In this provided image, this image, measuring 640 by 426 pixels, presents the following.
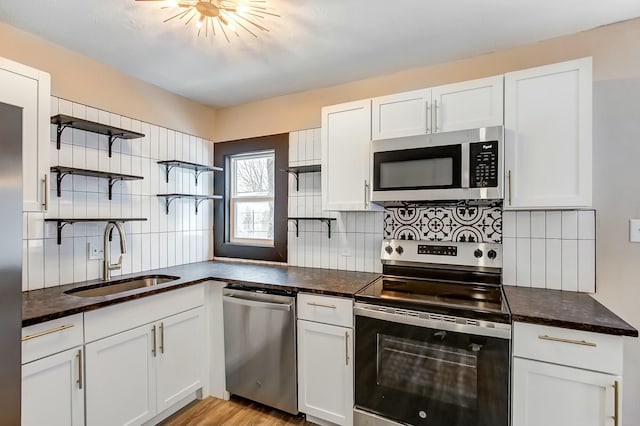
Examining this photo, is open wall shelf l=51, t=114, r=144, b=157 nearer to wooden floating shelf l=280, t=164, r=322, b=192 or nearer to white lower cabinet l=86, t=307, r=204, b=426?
wooden floating shelf l=280, t=164, r=322, b=192

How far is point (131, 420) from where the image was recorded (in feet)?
5.93

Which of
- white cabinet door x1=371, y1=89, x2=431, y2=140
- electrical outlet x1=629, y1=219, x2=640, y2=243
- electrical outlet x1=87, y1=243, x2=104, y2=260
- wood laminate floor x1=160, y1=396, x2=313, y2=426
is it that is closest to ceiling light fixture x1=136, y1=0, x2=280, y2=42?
white cabinet door x1=371, y1=89, x2=431, y2=140

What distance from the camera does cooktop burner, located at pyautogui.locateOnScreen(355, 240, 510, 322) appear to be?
1.60 metres

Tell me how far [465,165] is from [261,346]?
168 centimetres

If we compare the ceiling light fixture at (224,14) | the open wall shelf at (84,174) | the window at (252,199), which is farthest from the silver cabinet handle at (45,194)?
the window at (252,199)

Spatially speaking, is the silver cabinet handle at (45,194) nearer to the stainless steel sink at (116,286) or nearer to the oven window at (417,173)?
the stainless steel sink at (116,286)

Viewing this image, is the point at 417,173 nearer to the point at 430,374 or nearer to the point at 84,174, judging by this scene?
the point at 430,374

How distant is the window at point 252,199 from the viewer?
283 centimetres

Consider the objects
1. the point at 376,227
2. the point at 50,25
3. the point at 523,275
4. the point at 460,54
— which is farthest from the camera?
the point at 376,227

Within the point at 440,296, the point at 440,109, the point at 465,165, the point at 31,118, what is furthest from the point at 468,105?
the point at 31,118

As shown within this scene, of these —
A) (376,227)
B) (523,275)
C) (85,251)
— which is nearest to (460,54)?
(376,227)

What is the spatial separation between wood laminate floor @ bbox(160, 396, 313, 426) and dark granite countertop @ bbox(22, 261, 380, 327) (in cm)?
86

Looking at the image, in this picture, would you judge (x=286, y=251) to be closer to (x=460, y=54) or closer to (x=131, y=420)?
(x=131, y=420)

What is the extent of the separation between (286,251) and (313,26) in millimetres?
1734
